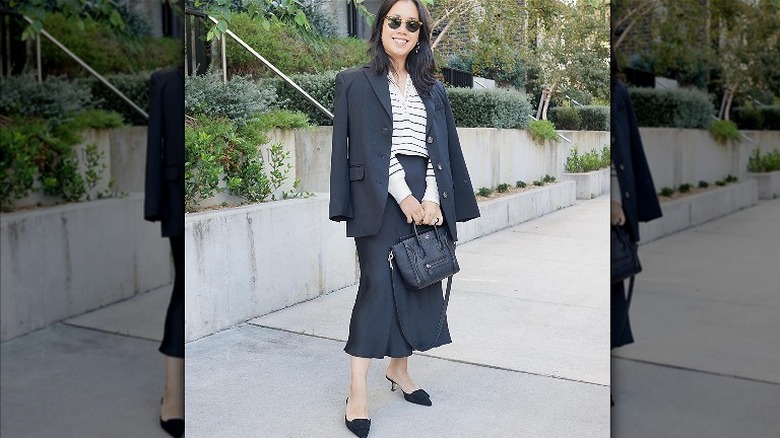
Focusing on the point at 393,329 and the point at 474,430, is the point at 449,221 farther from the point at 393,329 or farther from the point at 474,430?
the point at 474,430

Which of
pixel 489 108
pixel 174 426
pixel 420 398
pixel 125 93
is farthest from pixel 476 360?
pixel 125 93

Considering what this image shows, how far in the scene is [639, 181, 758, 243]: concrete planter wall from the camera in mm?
1897

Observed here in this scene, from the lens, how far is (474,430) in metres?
2.84

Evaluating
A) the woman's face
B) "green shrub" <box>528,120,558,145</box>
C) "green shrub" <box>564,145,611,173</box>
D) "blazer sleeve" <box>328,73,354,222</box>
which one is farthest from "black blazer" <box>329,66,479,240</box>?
Result: "green shrub" <box>564,145,611,173</box>

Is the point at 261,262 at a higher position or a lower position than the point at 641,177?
lower

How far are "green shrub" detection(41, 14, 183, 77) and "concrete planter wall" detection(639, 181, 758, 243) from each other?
3.52 feet

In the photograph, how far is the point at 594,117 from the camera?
333 cm

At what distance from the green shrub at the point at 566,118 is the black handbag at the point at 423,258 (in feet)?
2.50

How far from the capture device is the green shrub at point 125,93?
144cm

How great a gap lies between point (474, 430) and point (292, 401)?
65cm

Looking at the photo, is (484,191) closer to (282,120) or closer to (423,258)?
(423,258)

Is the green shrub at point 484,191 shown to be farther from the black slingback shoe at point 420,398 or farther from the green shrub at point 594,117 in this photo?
the black slingback shoe at point 420,398

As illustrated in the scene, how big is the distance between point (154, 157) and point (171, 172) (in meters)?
0.04

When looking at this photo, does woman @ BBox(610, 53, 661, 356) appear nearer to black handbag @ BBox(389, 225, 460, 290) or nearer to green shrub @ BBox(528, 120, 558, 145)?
black handbag @ BBox(389, 225, 460, 290)
